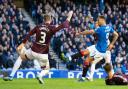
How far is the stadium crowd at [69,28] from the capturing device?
92.3 ft

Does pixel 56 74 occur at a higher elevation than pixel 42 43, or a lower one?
lower

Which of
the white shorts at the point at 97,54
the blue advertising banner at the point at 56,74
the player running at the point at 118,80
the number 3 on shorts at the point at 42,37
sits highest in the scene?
the number 3 on shorts at the point at 42,37

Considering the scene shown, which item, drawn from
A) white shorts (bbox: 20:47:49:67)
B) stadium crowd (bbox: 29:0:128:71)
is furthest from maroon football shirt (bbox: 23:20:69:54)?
stadium crowd (bbox: 29:0:128:71)

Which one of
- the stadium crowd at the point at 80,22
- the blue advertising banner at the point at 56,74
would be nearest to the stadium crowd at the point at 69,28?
the stadium crowd at the point at 80,22

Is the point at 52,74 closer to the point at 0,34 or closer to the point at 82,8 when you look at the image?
the point at 0,34

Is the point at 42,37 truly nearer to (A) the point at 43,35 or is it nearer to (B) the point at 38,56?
(A) the point at 43,35

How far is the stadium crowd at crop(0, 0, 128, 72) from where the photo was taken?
1108 inches

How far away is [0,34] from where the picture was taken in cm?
2792

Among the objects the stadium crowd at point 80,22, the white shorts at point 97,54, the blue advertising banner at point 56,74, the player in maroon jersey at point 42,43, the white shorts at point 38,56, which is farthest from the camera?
the stadium crowd at point 80,22

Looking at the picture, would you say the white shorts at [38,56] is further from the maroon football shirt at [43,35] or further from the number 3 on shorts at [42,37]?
the number 3 on shorts at [42,37]

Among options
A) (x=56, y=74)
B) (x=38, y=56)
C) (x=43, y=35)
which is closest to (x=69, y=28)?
(x=56, y=74)

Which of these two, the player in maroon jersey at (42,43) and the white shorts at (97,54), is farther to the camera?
the white shorts at (97,54)

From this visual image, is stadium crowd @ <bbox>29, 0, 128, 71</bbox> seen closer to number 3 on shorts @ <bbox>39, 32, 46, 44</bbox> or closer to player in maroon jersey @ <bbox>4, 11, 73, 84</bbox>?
player in maroon jersey @ <bbox>4, 11, 73, 84</bbox>

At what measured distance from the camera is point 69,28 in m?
30.7
